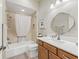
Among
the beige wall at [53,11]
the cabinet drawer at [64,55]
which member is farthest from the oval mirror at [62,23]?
the cabinet drawer at [64,55]

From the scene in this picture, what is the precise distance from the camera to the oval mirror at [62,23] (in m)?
2.38

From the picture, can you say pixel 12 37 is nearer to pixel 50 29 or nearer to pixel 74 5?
pixel 50 29

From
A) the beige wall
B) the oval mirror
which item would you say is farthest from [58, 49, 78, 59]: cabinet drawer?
the oval mirror

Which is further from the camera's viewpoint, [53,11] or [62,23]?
[53,11]

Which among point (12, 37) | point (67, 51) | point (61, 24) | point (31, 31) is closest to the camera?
point (67, 51)

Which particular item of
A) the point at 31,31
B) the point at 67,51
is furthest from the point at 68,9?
the point at 31,31

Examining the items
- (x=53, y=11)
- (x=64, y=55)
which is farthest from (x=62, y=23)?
(x=64, y=55)

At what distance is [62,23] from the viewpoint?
2.69 meters

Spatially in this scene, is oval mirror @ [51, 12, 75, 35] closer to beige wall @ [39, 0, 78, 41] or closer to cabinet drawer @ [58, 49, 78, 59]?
beige wall @ [39, 0, 78, 41]

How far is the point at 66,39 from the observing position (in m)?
2.49

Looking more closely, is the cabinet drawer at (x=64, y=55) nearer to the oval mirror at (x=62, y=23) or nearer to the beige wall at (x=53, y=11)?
the beige wall at (x=53, y=11)

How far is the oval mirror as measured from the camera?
7.79 feet

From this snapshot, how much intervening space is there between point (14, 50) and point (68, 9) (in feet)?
8.48

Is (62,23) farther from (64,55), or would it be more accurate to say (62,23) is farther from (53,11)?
(64,55)
